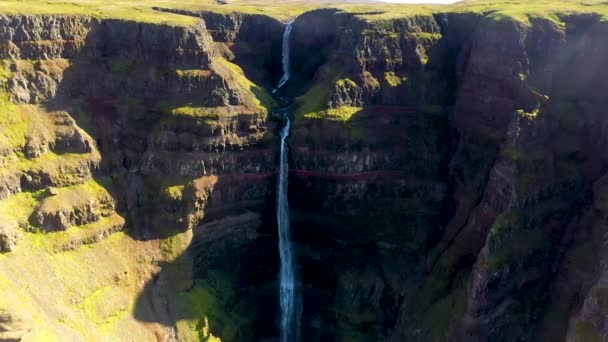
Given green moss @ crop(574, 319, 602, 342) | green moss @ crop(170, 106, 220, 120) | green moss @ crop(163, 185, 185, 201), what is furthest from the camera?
green moss @ crop(170, 106, 220, 120)

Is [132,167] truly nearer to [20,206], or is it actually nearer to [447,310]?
[20,206]

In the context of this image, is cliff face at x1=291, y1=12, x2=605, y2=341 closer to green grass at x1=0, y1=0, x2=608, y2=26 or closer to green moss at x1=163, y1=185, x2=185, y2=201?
green grass at x1=0, y1=0, x2=608, y2=26

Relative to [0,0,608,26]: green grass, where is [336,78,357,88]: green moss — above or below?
below

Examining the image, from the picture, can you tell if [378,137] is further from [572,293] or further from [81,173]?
[81,173]

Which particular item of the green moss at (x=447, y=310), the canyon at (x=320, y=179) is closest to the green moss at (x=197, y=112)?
the canyon at (x=320, y=179)

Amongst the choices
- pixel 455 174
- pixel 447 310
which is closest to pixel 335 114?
pixel 455 174

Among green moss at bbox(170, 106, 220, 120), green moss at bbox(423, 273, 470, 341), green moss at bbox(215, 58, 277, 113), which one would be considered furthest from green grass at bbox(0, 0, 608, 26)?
green moss at bbox(423, 273, 470, 341)

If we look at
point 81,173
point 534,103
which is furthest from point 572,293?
point 81,173
